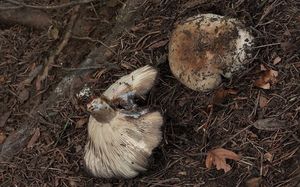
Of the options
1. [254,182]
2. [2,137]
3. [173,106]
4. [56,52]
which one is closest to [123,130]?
[173,106]

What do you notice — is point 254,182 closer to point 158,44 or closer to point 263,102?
point 263,102

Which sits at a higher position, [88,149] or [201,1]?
[201,1]

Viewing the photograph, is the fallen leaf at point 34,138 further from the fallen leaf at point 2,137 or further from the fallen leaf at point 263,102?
the fallen leaf at point 263,102

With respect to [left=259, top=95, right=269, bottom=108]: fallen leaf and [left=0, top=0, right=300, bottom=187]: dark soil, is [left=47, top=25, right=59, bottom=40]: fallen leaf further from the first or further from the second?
[left=259, top=95, right=269, bottom=108]: fallen leaf

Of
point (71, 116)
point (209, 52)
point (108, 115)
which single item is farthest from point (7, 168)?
point (209, 52)

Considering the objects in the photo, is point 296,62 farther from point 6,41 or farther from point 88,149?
point 6,41

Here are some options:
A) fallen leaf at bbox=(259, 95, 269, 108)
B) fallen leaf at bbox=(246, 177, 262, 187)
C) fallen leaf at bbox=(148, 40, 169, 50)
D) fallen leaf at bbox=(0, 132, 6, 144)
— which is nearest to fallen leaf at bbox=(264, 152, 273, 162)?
fallen leaf at bbox=(246, 177, 262, 187)
